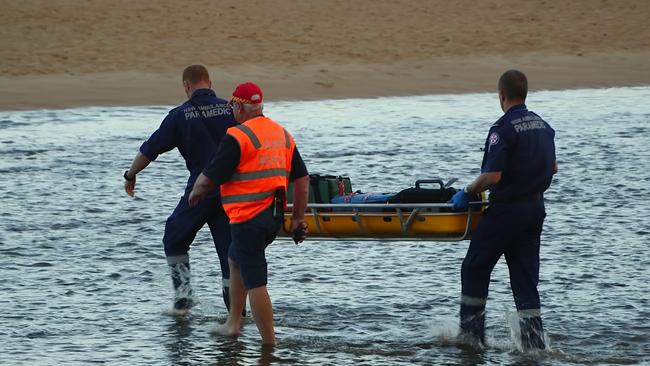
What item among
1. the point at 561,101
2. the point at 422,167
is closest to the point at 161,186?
the point at 422,167

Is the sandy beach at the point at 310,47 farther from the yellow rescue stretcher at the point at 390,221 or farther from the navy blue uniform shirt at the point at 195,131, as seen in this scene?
the yellow rescue stretcher at the point at 390,221

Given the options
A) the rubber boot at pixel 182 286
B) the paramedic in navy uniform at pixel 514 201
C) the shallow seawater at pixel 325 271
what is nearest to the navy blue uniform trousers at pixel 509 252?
the paramedic in navy uniform at pixel 514 201

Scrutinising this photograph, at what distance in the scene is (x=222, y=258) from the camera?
903 centimetres

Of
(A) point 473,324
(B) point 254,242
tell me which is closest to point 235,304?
(B) point 254,242

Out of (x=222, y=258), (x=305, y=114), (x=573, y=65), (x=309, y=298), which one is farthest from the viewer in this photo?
(x=573, y=65)

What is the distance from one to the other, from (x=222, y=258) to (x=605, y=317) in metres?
2.60

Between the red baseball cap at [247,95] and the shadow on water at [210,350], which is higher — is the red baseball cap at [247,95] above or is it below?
above

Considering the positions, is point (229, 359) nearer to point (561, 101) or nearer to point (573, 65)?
point (561, 101)

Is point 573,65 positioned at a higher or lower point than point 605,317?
higher

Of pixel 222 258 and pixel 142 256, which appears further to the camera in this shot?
pixel 142 256

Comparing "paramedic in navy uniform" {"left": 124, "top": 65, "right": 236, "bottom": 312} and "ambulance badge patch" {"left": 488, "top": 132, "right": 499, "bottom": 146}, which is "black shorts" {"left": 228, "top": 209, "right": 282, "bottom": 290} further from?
"ambulance badge patch" {"left": 488, "top": 132, "right": 499, "bottom": 146}

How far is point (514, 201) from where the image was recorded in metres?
7.97

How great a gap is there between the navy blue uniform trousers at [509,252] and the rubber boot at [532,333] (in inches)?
1.5

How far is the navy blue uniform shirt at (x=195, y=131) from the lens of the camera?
8898mm
